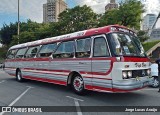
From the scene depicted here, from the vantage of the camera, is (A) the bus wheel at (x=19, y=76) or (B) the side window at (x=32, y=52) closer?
(B) the side window at (x=32, y=52)

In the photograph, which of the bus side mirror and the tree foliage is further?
the tree foliage

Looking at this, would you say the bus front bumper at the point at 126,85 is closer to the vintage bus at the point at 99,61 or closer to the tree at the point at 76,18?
the vintage bus at the point at 99,61

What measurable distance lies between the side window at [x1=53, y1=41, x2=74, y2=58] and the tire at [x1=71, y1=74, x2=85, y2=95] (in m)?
0.95

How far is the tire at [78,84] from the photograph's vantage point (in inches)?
345

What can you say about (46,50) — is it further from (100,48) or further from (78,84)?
(100,48)

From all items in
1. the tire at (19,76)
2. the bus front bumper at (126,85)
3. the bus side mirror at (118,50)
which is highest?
the bus side mirror at (118,50)

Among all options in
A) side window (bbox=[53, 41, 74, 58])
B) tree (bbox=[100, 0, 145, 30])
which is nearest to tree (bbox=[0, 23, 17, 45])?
tree (bbox=[100, 0, 145, 30])

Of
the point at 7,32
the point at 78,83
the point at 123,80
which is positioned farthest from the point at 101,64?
the point at 7,32

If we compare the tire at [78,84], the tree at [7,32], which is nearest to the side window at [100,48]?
the tire at [78,84]

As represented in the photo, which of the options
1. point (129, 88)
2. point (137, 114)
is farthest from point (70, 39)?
point (137, 114)

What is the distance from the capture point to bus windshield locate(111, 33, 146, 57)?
730cm

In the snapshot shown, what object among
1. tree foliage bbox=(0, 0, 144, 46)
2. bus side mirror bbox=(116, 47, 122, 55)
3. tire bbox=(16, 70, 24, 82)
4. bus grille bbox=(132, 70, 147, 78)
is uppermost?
tree foliage bbox=(0, 0, 144, 46)

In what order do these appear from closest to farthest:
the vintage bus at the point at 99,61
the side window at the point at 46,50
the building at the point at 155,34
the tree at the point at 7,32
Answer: the vintage bus at the point at 99,61 < the side window at the point at 46,50 < the tree at the point at 7,32 < the building at the point at 155,34

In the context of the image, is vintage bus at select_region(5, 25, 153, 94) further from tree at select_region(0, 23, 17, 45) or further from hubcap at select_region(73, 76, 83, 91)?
tree at select_region(0, 23, 17, 45)
